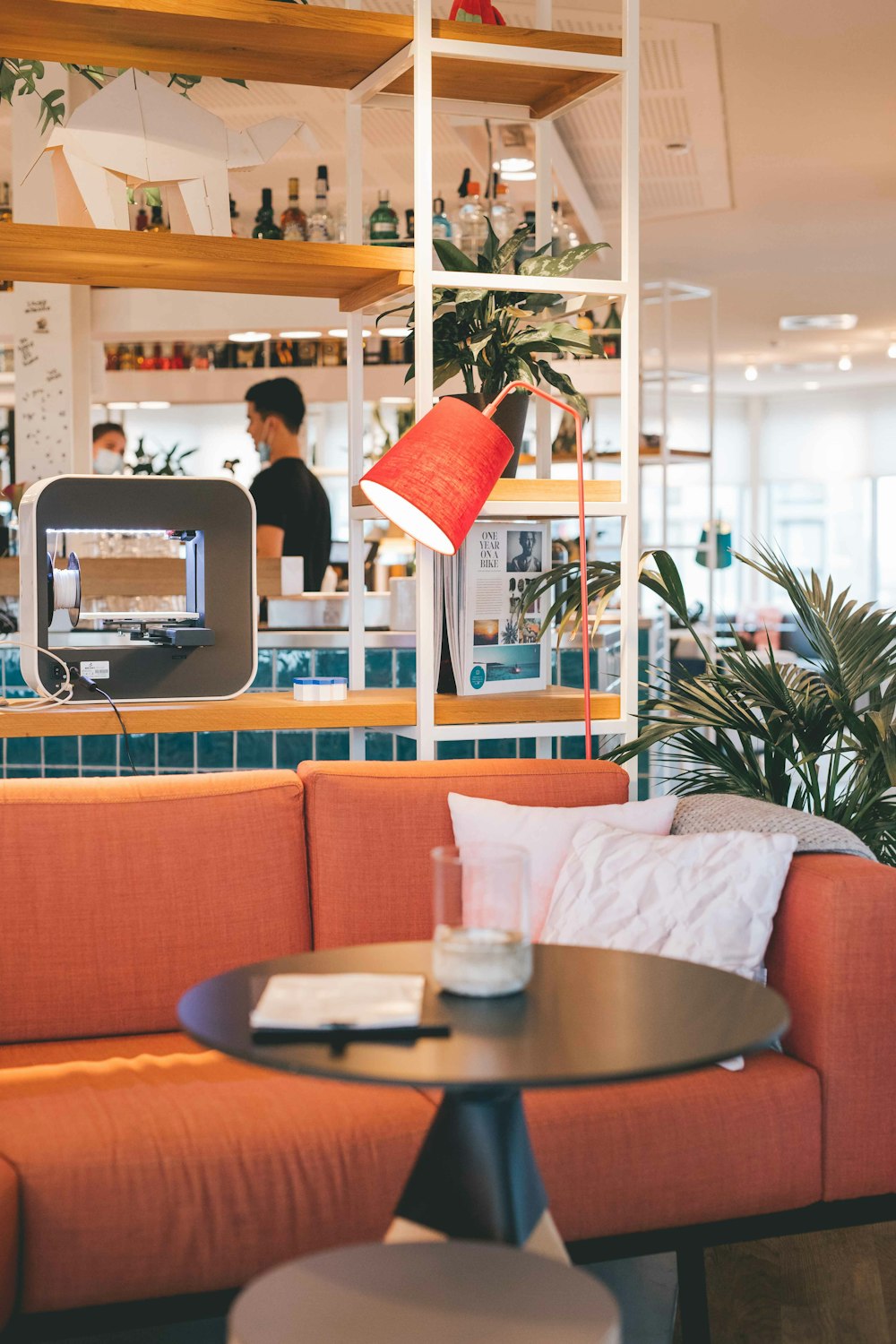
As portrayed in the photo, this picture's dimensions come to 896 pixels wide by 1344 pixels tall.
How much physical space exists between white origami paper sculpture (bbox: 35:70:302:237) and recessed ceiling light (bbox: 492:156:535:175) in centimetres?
247

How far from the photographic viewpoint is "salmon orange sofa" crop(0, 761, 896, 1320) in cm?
176

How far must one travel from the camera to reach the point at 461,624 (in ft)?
9.36

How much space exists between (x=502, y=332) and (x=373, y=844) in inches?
43.4

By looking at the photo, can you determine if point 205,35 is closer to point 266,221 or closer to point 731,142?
point 266,221

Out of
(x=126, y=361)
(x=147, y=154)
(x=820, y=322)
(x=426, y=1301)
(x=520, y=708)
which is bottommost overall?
(x=426, y=1301)

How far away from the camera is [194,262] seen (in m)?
2.61

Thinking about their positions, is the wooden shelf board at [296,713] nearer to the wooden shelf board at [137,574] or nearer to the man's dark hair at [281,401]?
the wooden shelf board at [137,574]

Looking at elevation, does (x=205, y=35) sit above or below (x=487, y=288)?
above

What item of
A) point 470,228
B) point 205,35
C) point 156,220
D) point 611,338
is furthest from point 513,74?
point 611,338

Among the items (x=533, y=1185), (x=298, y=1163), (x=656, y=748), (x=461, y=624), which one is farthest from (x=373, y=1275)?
(x=656, y=748)

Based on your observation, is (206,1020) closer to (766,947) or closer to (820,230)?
(766,947)

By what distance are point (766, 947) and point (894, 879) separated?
23 cm

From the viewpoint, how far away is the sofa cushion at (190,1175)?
1721 mm

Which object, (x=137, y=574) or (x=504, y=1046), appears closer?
(x=504, y=1046)
